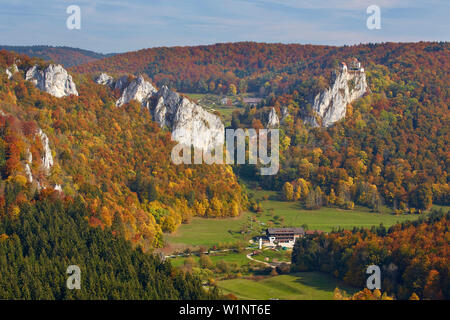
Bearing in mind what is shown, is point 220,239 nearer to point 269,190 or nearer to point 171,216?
point 171,216

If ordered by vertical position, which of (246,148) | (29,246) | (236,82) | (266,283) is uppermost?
(236,82)

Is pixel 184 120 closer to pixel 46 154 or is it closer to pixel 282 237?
pixel 282 237

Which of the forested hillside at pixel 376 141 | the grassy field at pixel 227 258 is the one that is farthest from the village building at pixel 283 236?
the forested hillside at pixel 376 141

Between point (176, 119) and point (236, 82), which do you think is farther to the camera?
point (236, 82)

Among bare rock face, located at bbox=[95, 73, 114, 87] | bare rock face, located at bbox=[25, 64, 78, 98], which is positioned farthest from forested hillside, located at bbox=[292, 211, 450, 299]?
bare rock face, located at bbox=[95, 73, 114, 87]

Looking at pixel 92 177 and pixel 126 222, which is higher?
pixel 92 177

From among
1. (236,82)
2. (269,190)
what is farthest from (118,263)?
(236,82)
